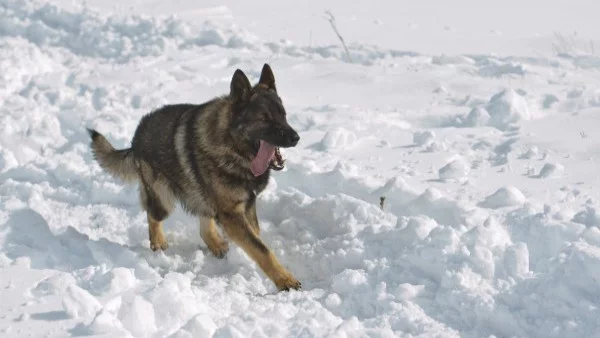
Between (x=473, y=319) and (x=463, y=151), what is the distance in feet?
10.6

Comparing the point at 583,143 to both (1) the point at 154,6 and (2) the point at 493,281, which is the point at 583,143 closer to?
(2) the point at 493,281

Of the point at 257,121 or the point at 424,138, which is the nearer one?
the point at 257,121

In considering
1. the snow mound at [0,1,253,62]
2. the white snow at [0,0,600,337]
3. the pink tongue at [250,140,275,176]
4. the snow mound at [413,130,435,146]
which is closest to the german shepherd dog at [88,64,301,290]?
the pink tongue at [250,140,275,176]

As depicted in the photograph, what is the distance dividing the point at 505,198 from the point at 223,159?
222cm

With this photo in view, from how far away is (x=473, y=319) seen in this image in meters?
4.25

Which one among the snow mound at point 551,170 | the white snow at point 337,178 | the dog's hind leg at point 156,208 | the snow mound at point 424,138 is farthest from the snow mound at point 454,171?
the dog's hind leg at point 156,208

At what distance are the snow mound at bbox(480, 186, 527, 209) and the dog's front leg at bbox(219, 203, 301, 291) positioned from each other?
5.76 ft

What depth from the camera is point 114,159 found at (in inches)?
245

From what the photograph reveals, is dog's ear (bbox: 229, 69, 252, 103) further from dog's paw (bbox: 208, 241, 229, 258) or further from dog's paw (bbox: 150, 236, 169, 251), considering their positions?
dog's paw (bbox: 150, 236, 169, 251)

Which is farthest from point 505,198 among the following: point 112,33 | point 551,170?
point 112,33

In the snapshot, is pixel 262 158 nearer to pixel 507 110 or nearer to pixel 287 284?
pixel 287 284

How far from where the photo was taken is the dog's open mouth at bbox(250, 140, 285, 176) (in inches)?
205

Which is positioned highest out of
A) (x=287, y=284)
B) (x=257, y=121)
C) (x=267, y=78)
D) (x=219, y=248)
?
(x=267, y=78)

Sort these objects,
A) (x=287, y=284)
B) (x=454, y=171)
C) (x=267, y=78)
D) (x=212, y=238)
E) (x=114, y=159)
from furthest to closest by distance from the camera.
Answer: (x=454, y=171)
(x=114, y=159)
(x=212, y=238)
(x=267, y=78)
(x=287, y=284)
